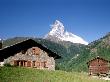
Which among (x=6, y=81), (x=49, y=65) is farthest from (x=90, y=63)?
(x=6, y=81)

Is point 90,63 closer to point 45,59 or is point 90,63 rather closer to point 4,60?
point 45,59

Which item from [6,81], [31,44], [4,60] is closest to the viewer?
[6,81]

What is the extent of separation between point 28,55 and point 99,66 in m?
14.2

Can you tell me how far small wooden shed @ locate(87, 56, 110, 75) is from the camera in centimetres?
5520

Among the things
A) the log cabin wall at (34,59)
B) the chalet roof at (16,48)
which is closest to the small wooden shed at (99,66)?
the chalet roof at (16,48)

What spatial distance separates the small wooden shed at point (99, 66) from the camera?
2173 inches

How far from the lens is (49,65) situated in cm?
5566

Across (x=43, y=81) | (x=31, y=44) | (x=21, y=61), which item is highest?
(x=31, y=44)

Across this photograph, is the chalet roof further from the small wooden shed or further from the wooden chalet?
the small wooden shed

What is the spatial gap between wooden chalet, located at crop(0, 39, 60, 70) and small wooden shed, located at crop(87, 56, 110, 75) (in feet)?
25.4

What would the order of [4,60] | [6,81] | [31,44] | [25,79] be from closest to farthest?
1. [6,81]
2. [25,79]
3. [4,60]
4. [31,44]

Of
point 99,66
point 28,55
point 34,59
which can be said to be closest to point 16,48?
point 28,55

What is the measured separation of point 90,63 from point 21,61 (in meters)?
14.5

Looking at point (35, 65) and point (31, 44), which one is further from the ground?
point (31, 44)
